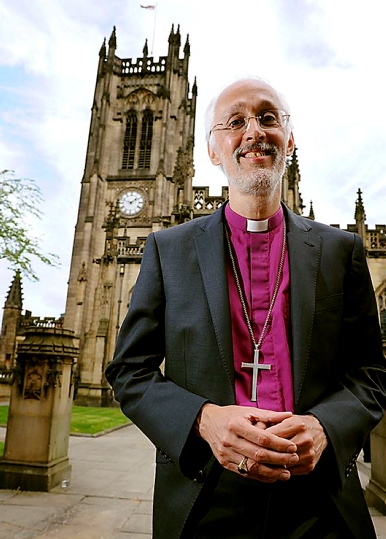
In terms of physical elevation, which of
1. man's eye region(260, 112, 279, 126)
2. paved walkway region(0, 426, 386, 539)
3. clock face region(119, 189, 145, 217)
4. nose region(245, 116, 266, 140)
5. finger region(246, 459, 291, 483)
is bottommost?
paved walkway region(0, 426, 386, 539)

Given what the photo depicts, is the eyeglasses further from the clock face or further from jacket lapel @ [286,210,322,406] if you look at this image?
the clock face

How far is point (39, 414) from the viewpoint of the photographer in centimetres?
526

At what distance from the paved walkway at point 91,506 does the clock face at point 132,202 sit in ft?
96.3

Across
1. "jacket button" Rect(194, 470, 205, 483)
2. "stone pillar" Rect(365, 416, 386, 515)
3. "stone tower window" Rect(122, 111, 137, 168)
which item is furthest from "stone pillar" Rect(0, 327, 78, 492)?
"stone tower window" Rect(122, 111, 137, 168)

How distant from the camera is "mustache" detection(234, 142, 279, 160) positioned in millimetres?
1618

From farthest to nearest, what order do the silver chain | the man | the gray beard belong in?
1. the gray beard
2. the silver chain
3. the man

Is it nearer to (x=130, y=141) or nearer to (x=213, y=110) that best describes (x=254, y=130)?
(x=213, y=110)

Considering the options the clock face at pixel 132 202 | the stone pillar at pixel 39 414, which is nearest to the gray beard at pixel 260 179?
the stone pillar at pixel 39 414

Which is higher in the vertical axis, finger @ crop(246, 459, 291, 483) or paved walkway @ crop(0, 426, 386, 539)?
finger @ crop(246, 459, 291, 483)

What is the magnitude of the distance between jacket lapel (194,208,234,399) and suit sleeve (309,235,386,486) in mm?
344

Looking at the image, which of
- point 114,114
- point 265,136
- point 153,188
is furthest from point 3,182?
point 114,114

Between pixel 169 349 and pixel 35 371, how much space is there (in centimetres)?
447

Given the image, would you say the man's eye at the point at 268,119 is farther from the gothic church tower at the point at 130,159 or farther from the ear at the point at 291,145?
the gothic church tower at the point at 130,159

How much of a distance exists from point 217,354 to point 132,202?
34686 mm
